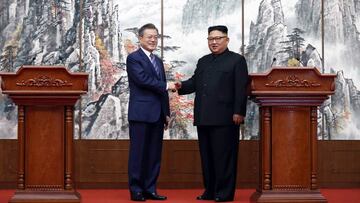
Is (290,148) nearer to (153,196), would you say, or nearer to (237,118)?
(237,118)

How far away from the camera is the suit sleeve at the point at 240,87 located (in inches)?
279

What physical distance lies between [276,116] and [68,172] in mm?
1764

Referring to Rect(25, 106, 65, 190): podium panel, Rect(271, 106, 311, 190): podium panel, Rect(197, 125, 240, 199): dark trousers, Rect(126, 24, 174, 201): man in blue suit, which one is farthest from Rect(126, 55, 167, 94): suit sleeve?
Rect(271, 106, 311, 190): podium panel

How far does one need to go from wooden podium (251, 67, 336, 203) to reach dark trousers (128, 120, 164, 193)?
985 mm

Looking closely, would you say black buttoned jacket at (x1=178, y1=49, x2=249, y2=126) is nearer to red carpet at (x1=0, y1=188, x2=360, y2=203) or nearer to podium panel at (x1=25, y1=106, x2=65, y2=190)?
red carpet at (x1=0, y1=188, x2=360, y2=203)

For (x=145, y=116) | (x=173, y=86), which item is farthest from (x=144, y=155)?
(x=173, y=86)

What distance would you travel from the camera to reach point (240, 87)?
7.13 metres

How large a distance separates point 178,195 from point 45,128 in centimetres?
167

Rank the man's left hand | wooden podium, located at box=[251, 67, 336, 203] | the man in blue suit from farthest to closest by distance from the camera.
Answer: the man in blue suit < the man's left hand < wooden podium, located at box=[251, 67, 336, 203]

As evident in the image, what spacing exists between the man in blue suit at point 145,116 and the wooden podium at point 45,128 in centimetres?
65

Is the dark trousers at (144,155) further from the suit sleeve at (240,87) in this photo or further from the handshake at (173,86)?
the suit sleeve at (240,87)

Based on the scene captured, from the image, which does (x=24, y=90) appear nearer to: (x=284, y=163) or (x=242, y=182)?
(x=284, y=163)

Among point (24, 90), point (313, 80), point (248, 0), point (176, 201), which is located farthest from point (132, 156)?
point (248, 0)

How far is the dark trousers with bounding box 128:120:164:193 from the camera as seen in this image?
7207mm
